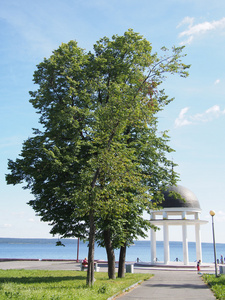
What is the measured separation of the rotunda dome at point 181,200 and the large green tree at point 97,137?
53.2 ft

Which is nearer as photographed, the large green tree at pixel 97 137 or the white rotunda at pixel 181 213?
the large green tree at pixel 97 137

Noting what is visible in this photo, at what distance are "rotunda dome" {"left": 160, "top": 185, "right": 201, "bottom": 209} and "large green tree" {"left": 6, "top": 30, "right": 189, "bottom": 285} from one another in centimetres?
1621

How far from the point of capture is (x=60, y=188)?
767 inches

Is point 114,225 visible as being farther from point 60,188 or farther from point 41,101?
point 41,101

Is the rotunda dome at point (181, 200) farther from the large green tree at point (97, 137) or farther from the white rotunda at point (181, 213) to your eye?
the large green tree at point (97, 137)

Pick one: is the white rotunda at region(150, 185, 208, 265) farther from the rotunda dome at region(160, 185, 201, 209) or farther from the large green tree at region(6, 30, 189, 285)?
the large green tree at region(6, 30, 189, 285)

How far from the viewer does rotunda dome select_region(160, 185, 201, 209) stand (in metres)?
39.6

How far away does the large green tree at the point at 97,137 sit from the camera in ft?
56.1

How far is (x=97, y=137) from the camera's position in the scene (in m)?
18.3

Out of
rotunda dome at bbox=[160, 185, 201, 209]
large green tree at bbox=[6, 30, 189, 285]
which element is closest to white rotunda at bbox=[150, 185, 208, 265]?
rotunda dome at bbox=[160, 185, 201, 209]

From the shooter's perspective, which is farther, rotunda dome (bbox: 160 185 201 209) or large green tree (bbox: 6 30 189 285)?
rotunda dome (bbox: 160 185 201 209)

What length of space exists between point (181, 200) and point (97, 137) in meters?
23.7

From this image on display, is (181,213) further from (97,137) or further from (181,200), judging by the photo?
(97,137)

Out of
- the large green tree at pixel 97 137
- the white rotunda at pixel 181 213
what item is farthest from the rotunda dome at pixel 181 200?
the large green tree at pixel 97 137
